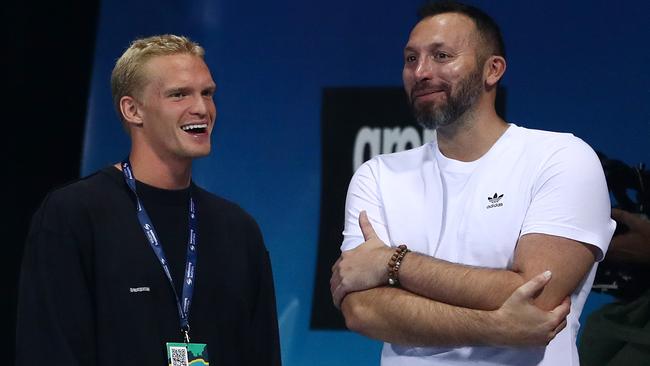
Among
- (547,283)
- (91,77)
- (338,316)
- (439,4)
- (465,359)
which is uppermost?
(439,4)

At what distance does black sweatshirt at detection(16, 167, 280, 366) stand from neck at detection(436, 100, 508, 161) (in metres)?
0.76

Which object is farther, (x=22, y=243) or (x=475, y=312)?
(x=22, y=243)

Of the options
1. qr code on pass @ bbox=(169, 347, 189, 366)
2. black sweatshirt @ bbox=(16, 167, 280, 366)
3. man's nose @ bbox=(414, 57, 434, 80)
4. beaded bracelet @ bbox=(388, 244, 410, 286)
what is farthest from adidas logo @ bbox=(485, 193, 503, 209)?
qr code on pass @ bbox=(169, 347, 189, 366)

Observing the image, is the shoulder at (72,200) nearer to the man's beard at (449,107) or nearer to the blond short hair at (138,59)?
the blond short hair at (138,59)

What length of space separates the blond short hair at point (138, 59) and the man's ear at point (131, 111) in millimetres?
16

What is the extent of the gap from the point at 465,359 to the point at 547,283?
0.30 meters

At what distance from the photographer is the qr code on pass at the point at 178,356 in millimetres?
3212

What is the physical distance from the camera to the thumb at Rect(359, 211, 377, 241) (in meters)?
3.14

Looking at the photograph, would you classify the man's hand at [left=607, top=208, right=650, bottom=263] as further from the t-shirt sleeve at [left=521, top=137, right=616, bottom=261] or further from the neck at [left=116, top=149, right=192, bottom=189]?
the neck at [left=116, top=149, right=192, bottom=189]

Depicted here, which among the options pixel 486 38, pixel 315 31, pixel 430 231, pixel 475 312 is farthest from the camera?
pixel 315 31

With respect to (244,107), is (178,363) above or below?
below

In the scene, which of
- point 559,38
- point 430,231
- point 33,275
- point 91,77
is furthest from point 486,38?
point 91,77

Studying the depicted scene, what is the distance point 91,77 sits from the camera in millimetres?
5062

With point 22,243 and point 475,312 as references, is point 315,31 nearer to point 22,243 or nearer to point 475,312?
point 22,243
